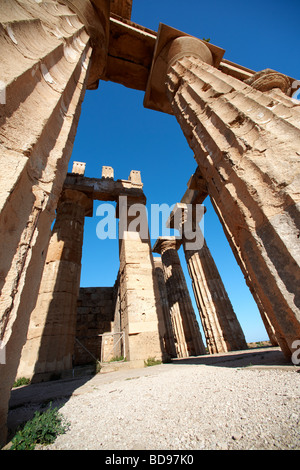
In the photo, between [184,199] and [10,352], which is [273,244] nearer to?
[10,352]

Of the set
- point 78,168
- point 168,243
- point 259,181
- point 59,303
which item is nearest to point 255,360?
point 259,181

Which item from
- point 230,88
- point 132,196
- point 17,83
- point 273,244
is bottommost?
point 273,244

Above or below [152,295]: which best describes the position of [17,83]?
above

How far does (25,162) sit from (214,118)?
3055 mm

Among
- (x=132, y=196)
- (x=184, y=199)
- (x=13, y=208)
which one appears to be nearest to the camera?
(x=13, y=208)

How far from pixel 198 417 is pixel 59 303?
576cm

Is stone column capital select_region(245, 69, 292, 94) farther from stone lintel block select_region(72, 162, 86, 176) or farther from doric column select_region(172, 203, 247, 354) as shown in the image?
doric column select_region(172, 203, 247, 354)

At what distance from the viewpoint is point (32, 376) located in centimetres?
495

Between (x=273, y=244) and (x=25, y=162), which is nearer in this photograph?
(x=25, y=162)

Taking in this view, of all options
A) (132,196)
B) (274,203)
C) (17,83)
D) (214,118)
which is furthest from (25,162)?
(132,196)

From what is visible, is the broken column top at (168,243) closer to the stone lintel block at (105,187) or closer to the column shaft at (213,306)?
the column shaft at (213,306)

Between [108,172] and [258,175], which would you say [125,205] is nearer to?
[108,172]

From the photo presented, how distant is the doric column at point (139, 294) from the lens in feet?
16.4

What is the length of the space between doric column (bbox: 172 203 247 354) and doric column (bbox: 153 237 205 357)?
160 centimetres
